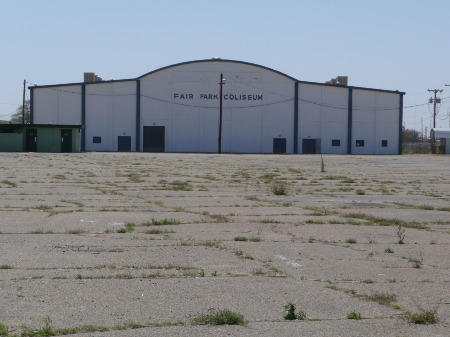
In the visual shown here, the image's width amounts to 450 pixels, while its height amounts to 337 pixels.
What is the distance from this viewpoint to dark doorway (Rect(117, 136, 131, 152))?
8412cm

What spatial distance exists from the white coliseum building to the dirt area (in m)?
67.4

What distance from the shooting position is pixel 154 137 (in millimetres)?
84438

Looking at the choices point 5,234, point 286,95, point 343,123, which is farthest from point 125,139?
point 5,234

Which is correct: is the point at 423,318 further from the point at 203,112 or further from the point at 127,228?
the point at 203,112

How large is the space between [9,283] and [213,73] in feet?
258

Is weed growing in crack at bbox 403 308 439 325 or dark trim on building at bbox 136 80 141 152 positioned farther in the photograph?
dark trim on building at bbox 136 80 141 152

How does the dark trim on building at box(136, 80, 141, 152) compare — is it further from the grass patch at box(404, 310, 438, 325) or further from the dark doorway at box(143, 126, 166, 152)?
the grass patch at box(404, 310, 438, 325)

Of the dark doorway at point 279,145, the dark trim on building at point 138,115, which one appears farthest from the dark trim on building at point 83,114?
the dark doorway at point 279,145

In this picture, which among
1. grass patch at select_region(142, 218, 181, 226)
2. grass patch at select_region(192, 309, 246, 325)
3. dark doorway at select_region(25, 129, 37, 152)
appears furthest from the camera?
dark doorway at select_region(25, 129, 37, 152)

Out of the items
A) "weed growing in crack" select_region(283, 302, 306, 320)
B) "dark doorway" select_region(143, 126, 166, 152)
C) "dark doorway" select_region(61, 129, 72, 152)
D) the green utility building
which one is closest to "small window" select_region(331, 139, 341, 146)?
"dark doorway" select_region(143, 126, 166, 152)

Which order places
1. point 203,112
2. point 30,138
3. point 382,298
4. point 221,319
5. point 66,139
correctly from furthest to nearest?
point 203,112 < point 66,139 < point 30,138 < point 382,298 < point 221,319

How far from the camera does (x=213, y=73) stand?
3337 inches

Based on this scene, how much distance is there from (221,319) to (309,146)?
79893 millimetres

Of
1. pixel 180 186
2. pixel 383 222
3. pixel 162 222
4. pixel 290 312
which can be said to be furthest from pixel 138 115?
pixel 290 312
